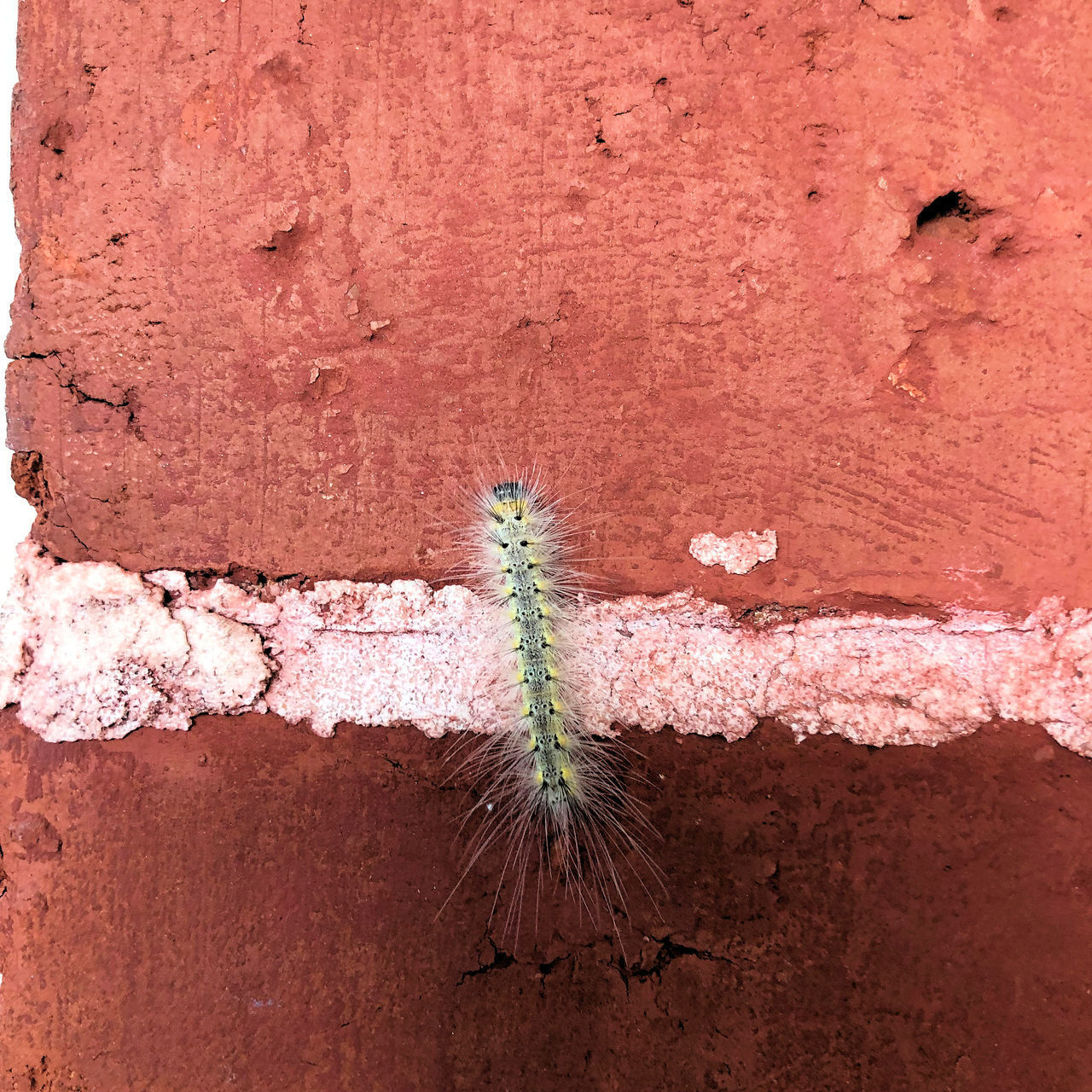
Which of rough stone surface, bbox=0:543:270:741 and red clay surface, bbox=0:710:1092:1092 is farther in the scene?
rough stone surface, bbox=0:543:270:741

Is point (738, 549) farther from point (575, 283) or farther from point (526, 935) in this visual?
point (526, 935)

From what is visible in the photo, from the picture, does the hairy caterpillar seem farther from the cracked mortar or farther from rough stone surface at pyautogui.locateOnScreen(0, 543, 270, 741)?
rough stone surface at pyautogui.locateOnScreen(0, 543, 270, 741)

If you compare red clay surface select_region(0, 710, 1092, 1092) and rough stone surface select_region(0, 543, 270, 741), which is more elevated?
rough stone surface select_region(0, 543, 270, 741)

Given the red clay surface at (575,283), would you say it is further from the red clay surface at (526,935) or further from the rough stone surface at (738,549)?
the red clay surface at (526,935)

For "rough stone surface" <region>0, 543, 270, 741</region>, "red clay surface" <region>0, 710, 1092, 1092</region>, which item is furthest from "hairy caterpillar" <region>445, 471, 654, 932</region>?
"rough stone surface" <region>0, 543, 270, 741</region>

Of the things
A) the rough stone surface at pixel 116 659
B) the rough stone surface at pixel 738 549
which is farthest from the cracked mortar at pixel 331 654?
the rough stone surface at pixel 738 549

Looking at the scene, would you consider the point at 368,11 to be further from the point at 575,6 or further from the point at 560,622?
the point at 560,622
